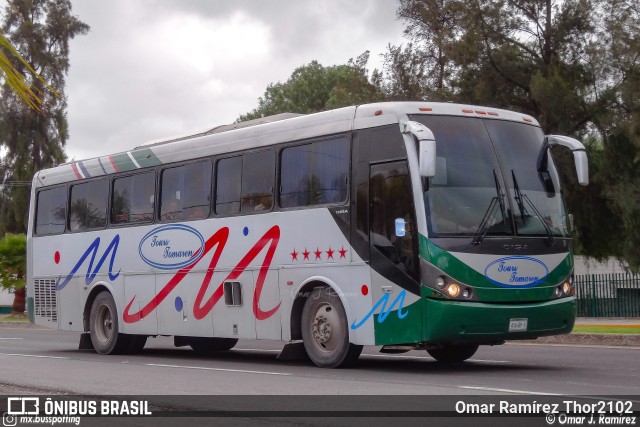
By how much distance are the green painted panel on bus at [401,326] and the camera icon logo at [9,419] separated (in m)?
5.34

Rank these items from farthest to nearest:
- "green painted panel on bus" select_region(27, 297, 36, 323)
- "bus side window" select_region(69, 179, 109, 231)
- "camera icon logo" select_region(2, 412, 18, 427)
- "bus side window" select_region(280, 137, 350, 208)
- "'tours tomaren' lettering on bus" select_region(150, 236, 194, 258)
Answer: "green painted panel on bus" select_region(27, 297, 36, 323) < "bus side window" select_region(69, 179, 109, 231) < "'tours tomaren' lettering on bus" select_region(150, 236, 194, 258) < "bus side window" select_region(280, 137, 350, 208) < "camera icon logo" select_region(2, 412, 18, 427)

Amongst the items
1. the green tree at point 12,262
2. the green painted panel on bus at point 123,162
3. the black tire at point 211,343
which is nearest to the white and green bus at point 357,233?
the green painted panel on bus at point 123,162

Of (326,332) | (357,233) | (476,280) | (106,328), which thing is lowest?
(106,328)

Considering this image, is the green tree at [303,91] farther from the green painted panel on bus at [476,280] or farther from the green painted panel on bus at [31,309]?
the green painted panel on bus at [476,280]

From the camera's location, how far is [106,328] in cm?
1989

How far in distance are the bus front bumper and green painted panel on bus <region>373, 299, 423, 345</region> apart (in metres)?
0.14

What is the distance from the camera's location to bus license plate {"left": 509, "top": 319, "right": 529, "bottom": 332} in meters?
13.6

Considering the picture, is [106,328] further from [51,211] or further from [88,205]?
[51,211]

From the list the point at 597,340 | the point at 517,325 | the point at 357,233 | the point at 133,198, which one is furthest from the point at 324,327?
the point at 597,340

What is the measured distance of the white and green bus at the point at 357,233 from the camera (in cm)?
1340

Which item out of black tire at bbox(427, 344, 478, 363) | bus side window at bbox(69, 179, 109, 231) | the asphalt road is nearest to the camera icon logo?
the asphalt road

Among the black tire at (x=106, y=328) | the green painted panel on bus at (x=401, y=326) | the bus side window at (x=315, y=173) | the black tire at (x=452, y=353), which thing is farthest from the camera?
the black tire at (x=106, y=328)

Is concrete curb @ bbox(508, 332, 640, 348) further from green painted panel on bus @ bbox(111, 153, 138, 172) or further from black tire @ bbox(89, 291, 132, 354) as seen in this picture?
green painted panel on bus @ bbox(111, 153, 138, 172)

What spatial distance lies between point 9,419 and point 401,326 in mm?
5527
